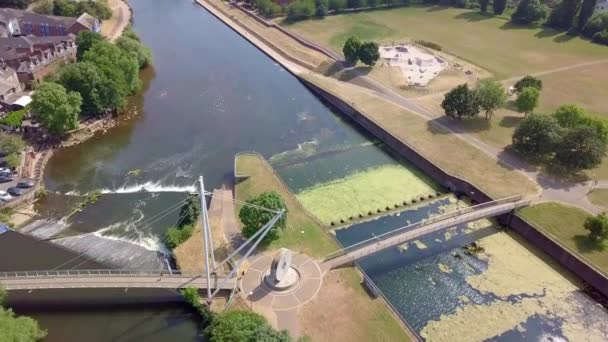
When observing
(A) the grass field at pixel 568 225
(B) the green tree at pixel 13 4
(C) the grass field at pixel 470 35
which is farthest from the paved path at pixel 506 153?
(B) the green tree at pixel 13 4

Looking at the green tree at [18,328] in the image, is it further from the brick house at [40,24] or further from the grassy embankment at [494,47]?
the brick house at [40,24]

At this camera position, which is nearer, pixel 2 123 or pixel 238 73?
pixel 2 123

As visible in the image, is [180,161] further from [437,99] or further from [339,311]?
[437,99]

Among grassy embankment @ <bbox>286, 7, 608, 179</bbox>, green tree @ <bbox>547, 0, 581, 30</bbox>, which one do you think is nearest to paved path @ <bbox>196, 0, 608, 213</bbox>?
grassy embankment @ <bbox>286, 7, 608, 179</bbox>

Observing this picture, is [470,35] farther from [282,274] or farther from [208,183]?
[282,274]

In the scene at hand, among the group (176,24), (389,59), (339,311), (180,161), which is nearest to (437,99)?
(389,59)

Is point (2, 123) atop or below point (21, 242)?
atop

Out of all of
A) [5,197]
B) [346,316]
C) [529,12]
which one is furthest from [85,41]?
[529,12]

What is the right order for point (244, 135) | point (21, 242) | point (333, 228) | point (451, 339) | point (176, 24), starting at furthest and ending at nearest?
point (176, 24), point (244, 135), point (333, 228), point (21, 242), point (451, 339)
